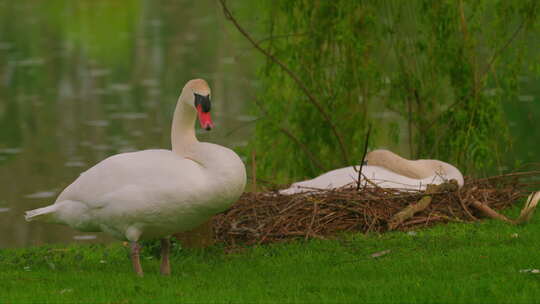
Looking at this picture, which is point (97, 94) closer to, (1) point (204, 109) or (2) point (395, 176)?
(2) point (395, 176)

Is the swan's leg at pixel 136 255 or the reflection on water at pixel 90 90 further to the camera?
the reflection on water at pixel 90 90

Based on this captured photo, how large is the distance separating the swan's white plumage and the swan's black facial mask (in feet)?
0.49

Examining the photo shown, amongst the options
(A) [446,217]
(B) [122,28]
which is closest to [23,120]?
(A) [446,217]

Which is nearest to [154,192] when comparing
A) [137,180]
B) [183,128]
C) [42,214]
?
Result: [137,180]

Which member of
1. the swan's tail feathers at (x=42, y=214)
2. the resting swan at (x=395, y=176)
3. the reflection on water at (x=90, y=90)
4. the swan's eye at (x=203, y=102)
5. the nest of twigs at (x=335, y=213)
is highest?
the swan's eye at (x=203, y=102)

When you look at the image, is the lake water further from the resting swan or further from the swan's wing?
the swan's wing

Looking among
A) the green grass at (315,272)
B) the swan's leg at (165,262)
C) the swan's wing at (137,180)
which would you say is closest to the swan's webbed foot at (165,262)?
the swan's leg at (165,262)

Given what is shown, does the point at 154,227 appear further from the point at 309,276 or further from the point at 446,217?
the point at 446,217

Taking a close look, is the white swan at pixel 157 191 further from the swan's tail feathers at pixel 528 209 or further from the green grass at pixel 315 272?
the swan's tail feathers at pixel 528 209

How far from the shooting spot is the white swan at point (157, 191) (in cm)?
716

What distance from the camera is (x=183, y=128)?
7.96 metres

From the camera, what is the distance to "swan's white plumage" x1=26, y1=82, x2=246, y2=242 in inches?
282

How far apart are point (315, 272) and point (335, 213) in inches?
Answer: 81.2

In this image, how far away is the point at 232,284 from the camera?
7.22 m
